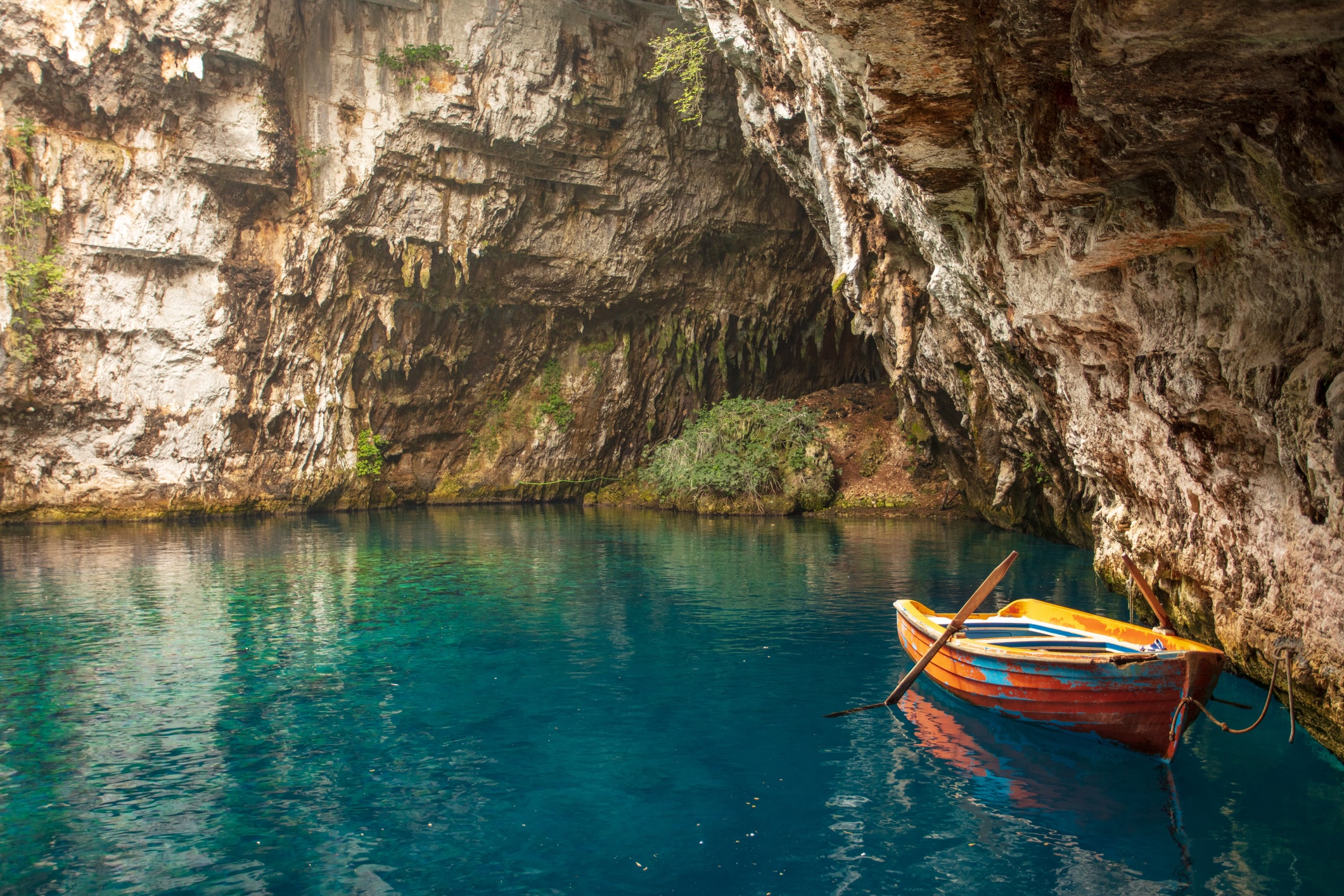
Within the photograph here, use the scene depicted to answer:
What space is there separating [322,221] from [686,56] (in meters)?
11.8

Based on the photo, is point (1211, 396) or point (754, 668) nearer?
point (1211, 396)

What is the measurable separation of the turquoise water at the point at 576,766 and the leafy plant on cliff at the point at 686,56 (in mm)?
14174

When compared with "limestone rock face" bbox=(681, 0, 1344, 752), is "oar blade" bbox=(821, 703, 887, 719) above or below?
below

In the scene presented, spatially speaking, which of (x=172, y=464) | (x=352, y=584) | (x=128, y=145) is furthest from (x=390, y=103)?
(x=352, y=584)

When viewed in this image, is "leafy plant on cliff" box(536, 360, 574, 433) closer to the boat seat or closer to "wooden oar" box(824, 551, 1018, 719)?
the boat seat

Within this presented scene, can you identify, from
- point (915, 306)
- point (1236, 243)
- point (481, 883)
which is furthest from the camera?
point (915, 306)

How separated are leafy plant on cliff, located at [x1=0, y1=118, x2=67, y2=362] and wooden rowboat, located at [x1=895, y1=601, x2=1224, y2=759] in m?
25.5

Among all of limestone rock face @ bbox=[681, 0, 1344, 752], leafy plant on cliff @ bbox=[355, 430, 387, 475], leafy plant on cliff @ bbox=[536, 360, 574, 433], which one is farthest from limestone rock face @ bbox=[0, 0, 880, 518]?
limestone rock face @ bbox=[681, 0, 1344, 752]

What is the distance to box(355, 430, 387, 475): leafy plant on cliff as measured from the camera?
30703 mm

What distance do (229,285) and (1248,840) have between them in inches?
1116

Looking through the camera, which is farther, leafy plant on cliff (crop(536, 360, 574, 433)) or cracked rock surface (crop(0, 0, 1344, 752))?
leafy plant on cliff (crop(536, 360, 574, 433))

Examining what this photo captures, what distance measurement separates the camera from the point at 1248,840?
577cm

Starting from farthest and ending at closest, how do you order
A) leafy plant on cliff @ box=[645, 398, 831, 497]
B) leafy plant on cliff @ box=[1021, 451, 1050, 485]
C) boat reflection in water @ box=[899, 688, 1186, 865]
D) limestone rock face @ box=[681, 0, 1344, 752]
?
leafy plant on cliff @ box=[645, 398, 831, 497] < leafy plant on cliff @ box=[1021, 451, 1050, 485] < boat reflection in water @ box=[899, 688, 1186, 865] < limestone rock face @ box=[681, 0, 1344, 752]

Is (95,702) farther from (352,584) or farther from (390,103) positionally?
(390,103)
